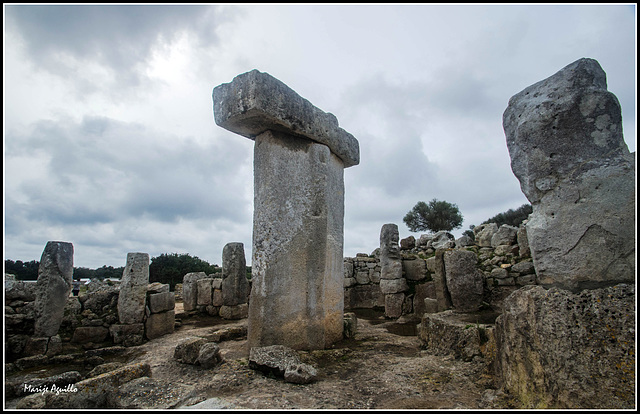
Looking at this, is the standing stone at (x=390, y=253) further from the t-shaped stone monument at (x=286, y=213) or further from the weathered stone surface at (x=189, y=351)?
the weathered stone surface at (x=189, y=351)

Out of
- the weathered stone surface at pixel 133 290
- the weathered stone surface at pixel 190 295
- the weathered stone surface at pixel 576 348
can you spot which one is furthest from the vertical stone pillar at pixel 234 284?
the weathered stone surface at pixel 576 348

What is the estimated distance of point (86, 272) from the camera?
21125mm

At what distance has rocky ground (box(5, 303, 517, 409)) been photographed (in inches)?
102

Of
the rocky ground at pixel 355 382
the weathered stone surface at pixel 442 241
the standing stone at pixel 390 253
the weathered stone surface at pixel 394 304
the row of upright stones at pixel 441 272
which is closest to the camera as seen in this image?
the rocky ground at pixel 355 382

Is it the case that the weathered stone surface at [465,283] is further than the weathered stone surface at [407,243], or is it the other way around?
the weathered stone surface at [407,243]

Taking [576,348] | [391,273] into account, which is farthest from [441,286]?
[576,348]

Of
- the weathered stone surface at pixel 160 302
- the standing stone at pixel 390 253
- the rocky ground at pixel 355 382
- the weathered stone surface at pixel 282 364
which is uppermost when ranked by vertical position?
the standing stone at pixel 390 253

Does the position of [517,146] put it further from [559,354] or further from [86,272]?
[86,272]

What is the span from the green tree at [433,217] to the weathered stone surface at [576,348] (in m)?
21.2

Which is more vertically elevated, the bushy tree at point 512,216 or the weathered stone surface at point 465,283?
the bushy tree at point 512,216

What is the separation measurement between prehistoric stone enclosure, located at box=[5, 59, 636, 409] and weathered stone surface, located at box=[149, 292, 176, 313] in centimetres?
3

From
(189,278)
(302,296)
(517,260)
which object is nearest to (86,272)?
(189,278)

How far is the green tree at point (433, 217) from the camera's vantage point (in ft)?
75.3

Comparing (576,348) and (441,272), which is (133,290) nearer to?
(441,272)
